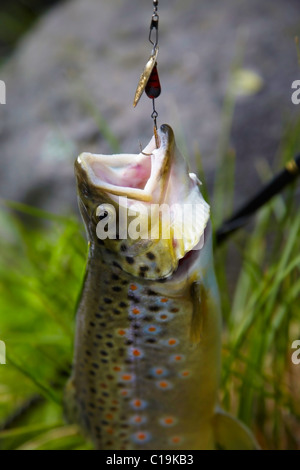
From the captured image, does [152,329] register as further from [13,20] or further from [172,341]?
[13,20]

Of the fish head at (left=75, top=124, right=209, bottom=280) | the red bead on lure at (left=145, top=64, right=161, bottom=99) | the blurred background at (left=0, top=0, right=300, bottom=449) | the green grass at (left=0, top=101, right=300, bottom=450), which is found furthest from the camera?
the blurred background at (left=0, top=0, right=300, bottom=449)

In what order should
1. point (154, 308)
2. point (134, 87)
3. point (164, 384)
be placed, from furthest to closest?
1. point (134, 87)
2. point (164, 384)
3. point (154, 308)

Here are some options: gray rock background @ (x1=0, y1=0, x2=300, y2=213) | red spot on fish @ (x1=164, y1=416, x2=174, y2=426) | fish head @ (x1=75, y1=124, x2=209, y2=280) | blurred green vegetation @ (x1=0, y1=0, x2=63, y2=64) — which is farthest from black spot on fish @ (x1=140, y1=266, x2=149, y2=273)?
blurred green vegetation @ (x1=0, y1=0, x2=63, y2=64)

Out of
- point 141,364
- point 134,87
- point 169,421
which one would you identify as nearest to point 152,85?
point 141,364

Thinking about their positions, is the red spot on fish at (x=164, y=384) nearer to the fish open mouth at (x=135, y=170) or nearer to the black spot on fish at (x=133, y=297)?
the black spot on fish at (x=133, y=297)

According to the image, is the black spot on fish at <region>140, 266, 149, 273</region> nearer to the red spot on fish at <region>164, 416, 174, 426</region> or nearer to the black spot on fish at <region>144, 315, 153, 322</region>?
the black spot on fish at <region>144, 315, 153, 322</region>

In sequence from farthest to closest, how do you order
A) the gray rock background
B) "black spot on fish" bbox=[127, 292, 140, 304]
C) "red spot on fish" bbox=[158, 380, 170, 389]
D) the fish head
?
the gray rock background → "red spot on fish" bbox=[158, 380, 170, 389] → "black spot on fish" bbox=[127, 292, 140, 304] → the fish head
